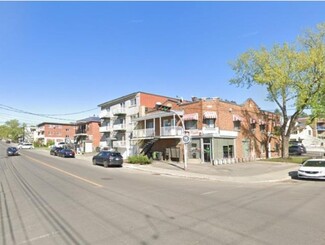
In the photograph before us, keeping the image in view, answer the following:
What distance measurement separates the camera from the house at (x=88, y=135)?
2579 inches

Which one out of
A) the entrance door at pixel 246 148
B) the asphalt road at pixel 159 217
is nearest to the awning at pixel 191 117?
the entrance door at pixel 246 148

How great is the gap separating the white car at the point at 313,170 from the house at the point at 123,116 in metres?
26.8

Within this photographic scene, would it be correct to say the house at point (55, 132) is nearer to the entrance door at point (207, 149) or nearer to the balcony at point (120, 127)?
the balcony at point (120, 127)

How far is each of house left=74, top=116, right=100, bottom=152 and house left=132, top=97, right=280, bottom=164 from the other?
26.3 metres

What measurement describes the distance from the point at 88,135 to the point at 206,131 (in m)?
41.4

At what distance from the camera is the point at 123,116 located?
50.6 metres

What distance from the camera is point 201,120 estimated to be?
108ft

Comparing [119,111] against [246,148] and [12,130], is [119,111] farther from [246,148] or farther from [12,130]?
[12,130]

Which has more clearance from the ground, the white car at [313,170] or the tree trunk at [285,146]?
the tree trunk at [285,146]

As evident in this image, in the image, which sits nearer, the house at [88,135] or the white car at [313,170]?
the white car at [313,170]

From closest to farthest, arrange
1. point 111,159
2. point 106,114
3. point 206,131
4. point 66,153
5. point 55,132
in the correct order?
point 111,159 → point 206,131 → point 66,153 → point 106,114 → point 55,132

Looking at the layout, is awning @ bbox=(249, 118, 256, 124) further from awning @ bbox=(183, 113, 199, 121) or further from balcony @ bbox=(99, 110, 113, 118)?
balcony @ bbox=(99, 110, 113, 118)

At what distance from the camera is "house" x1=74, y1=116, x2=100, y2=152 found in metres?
65.5

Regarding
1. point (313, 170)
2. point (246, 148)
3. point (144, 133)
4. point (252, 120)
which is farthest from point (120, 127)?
point (313, 170)
